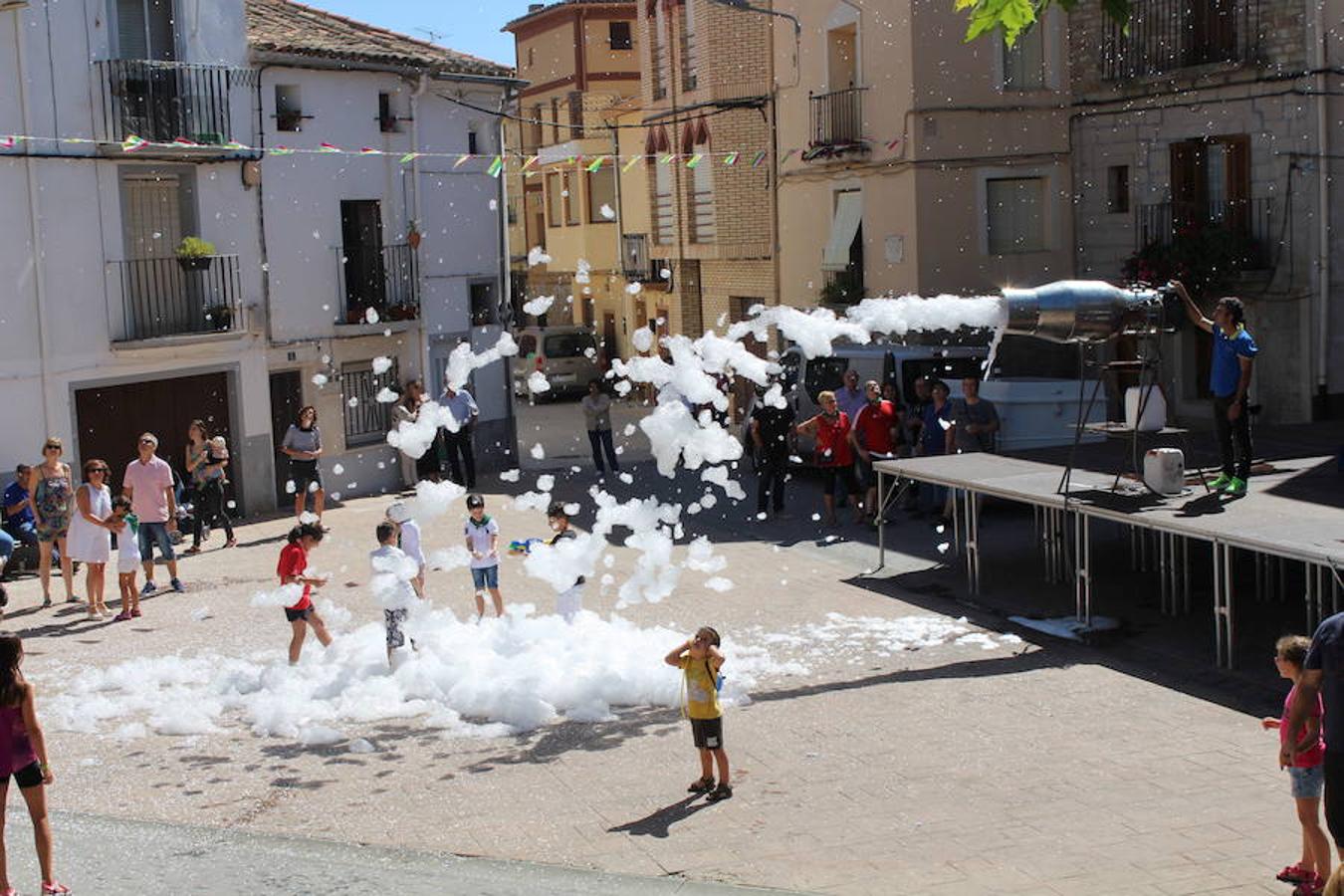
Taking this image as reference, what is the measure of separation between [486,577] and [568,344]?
2477cm

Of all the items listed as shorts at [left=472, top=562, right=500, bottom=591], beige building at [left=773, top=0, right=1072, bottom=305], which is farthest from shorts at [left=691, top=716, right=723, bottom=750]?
beige building at [left=773, top=0, right=1072, bottom=305]

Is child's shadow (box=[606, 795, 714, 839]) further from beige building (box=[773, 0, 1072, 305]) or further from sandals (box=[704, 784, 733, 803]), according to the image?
beige building (box=[773, 0, 1072, 305])

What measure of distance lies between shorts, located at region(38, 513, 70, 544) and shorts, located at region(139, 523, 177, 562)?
70cm

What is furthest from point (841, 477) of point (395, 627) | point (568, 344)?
point (568, 344)

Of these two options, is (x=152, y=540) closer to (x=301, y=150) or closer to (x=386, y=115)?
(x=301, y=150)

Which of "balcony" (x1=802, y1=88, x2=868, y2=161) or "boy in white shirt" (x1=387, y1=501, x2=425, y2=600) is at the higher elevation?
"balcony" (x1=802, y1=88, x2=868, y2=161)

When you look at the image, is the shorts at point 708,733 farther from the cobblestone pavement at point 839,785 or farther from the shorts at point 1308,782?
the shorts at point 1308,782

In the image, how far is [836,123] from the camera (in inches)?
1062

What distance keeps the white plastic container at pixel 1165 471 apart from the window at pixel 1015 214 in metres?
13.0

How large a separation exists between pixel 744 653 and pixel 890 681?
133 cm

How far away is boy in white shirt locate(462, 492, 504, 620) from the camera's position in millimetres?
13602

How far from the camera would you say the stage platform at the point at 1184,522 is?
11695mm

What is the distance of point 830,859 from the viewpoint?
28.1ft

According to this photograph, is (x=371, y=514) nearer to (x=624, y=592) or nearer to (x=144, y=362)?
(x=144, y=362)
